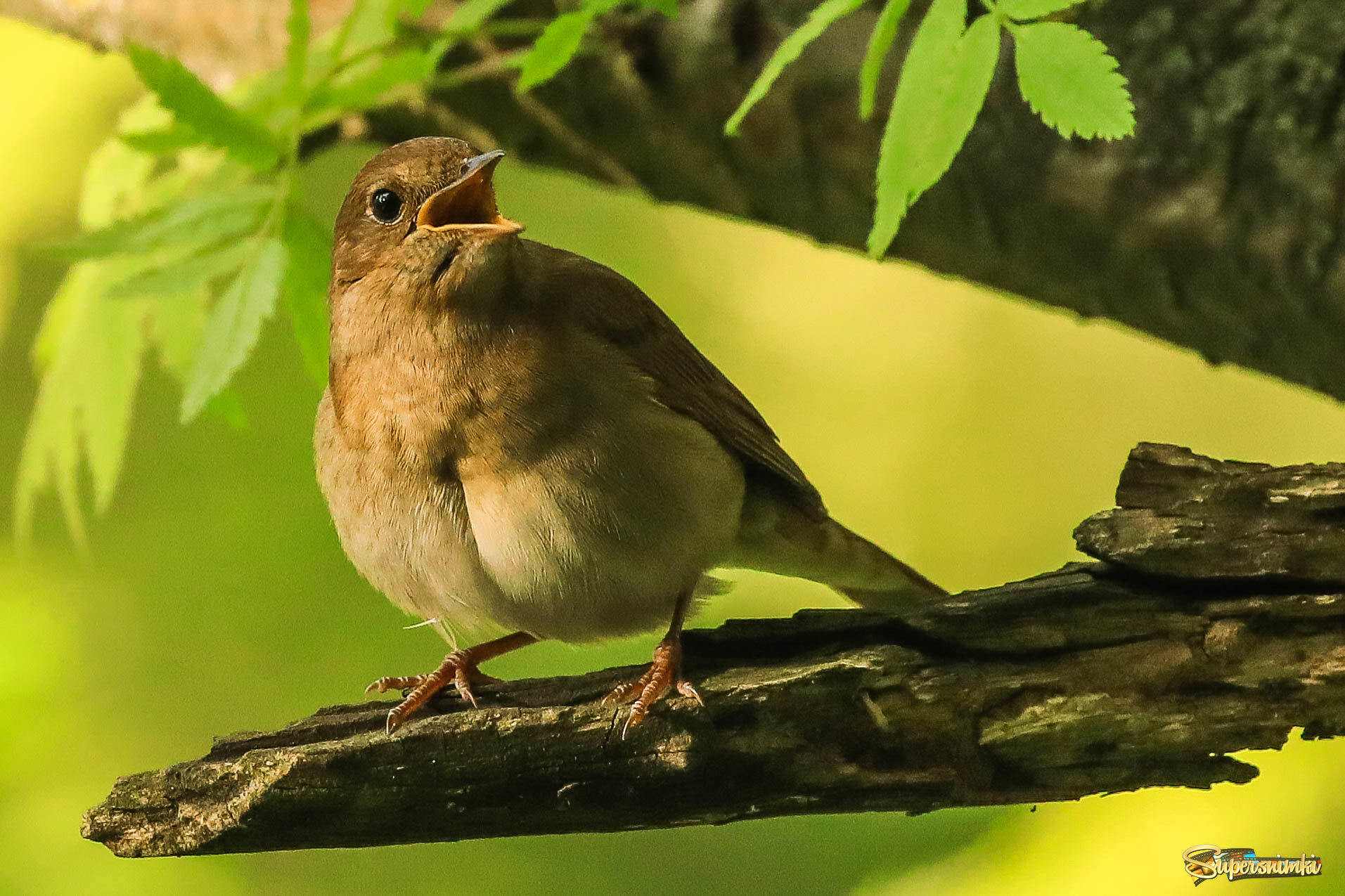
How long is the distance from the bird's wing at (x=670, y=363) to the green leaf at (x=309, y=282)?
50 centimetres

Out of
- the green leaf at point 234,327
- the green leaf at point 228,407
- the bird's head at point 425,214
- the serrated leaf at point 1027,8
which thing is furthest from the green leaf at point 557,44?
the green leaf at point 228,407

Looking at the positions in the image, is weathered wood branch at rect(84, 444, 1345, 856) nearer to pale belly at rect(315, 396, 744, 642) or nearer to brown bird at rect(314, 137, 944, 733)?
brown bird at rect(314, 137, 944, 733)

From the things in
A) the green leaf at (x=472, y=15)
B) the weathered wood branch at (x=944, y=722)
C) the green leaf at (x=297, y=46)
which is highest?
the green leaf at (x=472, y=15)

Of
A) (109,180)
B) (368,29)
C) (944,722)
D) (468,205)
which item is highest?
(368,29)

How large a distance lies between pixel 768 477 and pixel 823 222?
0.98 meters

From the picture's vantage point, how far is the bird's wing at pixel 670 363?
3.17 m

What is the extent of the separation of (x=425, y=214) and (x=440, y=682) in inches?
41.2

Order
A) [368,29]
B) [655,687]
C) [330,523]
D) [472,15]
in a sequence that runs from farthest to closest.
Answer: [330,523]
[368,29]
[472,15]
[655,687]

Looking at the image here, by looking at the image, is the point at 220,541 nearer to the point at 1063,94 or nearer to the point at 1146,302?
the point at 1146,302

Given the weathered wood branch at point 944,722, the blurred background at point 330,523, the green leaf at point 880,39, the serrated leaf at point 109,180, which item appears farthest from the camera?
the blurred background at point 330,523

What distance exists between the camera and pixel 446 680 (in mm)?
3010

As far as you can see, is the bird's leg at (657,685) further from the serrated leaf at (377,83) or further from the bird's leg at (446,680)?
the serrated leaf at (377,83)

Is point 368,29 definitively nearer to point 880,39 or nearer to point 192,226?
point 192,226

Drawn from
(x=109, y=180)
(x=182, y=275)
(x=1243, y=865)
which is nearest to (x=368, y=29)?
(x=109, y=180)
